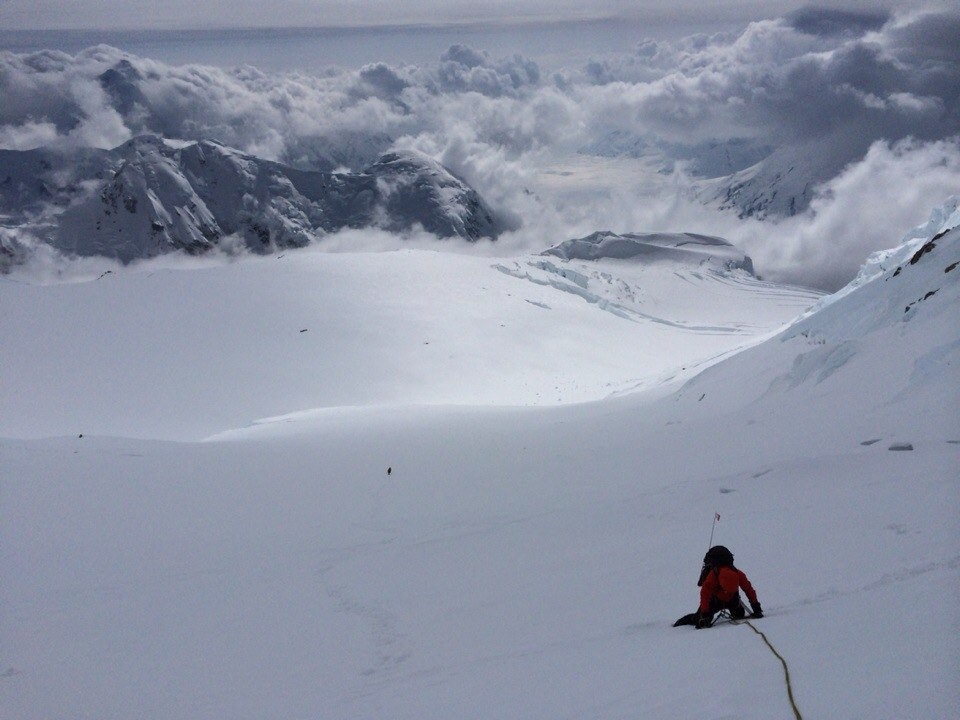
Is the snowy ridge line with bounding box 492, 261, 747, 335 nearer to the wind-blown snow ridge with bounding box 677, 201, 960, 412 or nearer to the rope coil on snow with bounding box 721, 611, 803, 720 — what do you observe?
the wind-blown snow ridge with bounding box 677, 201, 960, 412

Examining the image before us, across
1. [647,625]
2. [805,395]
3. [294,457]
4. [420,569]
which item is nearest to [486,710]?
[647,625]

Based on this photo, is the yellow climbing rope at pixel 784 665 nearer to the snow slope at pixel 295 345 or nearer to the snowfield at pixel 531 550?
the snowfield at pixel 531 550

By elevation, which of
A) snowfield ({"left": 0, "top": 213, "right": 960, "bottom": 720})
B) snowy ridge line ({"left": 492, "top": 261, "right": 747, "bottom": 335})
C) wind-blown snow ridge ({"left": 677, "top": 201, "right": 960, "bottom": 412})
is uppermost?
snowy ridge line ({"left": 492, "top": 261, "right": 747, "bottom": 335})

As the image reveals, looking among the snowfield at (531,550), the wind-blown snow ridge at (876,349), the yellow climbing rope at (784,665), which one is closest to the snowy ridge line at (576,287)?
the snowfield at (531,550)

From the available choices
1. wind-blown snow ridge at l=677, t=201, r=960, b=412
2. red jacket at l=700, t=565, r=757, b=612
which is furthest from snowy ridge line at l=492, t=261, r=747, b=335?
red jacket at l=700, t=565, r=757, b=612

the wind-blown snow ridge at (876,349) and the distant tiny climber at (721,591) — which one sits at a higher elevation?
the wind-blown snow ridge at (876,349)

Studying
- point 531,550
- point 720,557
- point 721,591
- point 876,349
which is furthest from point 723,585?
point 876,349

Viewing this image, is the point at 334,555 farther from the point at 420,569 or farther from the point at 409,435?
the point at 409,435

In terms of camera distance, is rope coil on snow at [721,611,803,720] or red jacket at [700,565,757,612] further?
red jacket at [700,565,757,612]
